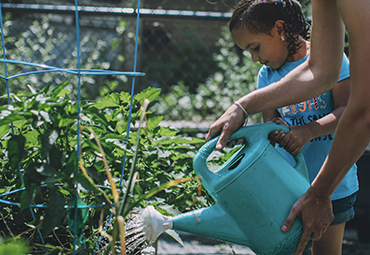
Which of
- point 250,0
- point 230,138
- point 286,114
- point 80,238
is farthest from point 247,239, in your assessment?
point 250,0

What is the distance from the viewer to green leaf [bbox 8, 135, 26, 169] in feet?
2.79

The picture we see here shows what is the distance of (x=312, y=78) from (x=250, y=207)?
41 centimetres

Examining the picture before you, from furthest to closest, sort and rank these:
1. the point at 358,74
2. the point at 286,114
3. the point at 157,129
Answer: the point at 286,114 → the point at 157,129 → the point at 358,74

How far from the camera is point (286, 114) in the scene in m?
1.42

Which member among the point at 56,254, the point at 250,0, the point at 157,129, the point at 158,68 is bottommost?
the point at 158,68

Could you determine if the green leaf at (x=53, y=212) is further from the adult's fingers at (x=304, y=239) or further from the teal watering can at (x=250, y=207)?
the adult's fingers at (x=304, y=239)

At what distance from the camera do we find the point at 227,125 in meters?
1.00

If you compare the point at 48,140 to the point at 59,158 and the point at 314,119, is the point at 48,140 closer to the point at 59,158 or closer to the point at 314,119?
the point at 59,158

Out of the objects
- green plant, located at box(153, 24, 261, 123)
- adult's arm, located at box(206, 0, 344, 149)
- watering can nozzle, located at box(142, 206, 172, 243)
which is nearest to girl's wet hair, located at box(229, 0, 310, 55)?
adult's arm, located at box(206, 0, 344, 149)

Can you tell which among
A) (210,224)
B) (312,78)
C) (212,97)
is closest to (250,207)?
(210,224)

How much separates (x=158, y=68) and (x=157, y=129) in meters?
4.10

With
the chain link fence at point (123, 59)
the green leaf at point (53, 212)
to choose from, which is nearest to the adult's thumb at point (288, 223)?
the green leaf at point (53, 212)

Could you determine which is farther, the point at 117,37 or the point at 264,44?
the point at 117,37

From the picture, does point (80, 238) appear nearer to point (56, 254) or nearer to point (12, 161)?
point (56, 254)
